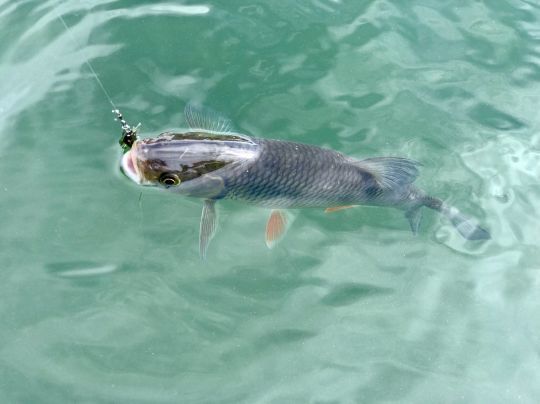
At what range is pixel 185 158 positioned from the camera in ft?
12.5

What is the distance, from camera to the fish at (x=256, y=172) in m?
3.80

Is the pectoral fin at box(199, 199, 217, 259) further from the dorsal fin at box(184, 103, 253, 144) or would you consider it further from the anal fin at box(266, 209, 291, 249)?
the dorsal fin at box(184, 103, 253, 144)

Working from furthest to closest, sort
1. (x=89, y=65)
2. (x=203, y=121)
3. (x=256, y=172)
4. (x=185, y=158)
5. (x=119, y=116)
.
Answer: (x=89, y=65)
(x=119, y=116)
(x=203, y=121)
(x=256, y=172)
(x=185, y=158)

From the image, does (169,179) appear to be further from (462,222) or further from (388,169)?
(462,222)

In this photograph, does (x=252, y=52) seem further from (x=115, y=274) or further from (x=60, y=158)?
(x=115, y=274)

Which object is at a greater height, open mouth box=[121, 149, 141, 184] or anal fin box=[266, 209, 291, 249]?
open mouth box=[121, 149, 141, 184]

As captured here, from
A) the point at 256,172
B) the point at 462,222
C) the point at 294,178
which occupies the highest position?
the point at 256,172

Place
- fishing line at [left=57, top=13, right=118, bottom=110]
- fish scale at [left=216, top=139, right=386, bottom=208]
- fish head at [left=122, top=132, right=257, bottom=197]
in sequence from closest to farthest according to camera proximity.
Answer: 1. fish head at [left=122, top=132, right=257, bottom=197]
2. fish scale at [left=216, top=139, right=386, bottom=208]
3. fishing line at [left=57, top=13, right=118, bottom=110]

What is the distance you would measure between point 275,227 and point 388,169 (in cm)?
105

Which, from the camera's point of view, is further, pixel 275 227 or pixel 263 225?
pixel 263 225

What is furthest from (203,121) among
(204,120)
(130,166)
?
(130,166)

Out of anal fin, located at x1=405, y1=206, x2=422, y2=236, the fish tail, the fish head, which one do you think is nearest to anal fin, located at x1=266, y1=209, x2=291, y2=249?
the fish head

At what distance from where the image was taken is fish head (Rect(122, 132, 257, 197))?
374 centimetres

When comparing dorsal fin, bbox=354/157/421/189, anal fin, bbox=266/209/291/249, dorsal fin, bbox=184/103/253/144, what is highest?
dorsal fin, bbox=184/103/253/144
